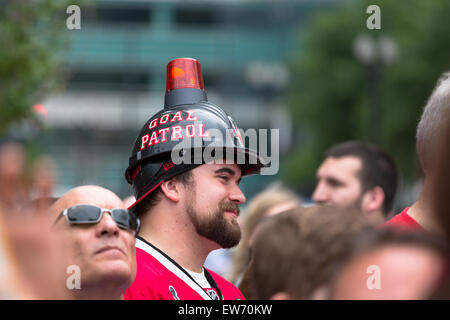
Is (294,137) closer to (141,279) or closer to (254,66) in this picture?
(254,66)

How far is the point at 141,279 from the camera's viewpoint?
9.21 feet

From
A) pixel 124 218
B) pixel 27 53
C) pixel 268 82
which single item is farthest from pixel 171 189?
pixel 268 82

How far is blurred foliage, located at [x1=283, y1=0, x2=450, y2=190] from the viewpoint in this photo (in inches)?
1039

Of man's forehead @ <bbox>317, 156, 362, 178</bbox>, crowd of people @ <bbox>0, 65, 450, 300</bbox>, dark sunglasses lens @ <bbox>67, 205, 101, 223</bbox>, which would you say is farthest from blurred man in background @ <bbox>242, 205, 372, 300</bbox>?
man's forehead @ <bbox>317, 156, 362, 178</bbox>

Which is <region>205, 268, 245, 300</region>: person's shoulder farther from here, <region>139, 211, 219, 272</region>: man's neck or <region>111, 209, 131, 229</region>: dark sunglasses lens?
<region>111, 209, 131, 229</region>: dark sunglasses lens

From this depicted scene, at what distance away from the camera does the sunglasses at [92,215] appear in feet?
7.76

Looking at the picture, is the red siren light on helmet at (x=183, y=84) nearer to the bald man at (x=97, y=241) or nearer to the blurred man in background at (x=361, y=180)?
the bald man at (x=97, y=241)

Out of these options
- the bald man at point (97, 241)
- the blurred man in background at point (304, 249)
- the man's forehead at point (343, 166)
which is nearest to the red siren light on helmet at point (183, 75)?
the bald man at point (97, 241)

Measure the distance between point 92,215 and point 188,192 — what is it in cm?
79

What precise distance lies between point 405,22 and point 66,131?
94.9 feet

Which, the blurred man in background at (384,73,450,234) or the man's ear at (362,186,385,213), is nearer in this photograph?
the blurred man in background at (384,73,450,234)

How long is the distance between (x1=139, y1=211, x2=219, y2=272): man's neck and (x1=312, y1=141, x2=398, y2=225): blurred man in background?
2427mm

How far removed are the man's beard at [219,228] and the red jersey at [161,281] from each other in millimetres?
181

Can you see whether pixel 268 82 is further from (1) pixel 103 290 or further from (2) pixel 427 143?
(1) pixel 103 290
